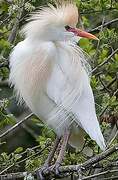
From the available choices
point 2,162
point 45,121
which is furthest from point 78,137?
point 2,162

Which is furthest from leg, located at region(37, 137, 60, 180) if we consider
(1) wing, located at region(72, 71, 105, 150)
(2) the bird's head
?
(2) the bird's head

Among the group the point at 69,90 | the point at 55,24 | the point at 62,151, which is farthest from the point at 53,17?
the point at 62,151

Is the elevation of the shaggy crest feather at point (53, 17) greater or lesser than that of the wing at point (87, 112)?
greater

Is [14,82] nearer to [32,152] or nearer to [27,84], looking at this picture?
[27,84]

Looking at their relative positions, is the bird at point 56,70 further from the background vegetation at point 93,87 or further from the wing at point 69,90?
the background vegetation at point 93,87

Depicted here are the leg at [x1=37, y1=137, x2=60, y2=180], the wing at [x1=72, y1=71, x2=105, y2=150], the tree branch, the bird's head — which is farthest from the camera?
the bird's head

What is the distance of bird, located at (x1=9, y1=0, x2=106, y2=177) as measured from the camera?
373 cm

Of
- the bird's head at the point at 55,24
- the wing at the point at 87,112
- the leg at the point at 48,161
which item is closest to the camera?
the wing at the point at 87,112

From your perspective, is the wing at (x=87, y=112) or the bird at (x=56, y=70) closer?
the wing at (x=87, y=112)

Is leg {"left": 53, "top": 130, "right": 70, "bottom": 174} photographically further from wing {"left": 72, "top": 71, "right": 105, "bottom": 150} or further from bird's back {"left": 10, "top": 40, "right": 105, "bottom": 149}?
wing {"left": 72, "top": 71, "right": 105, "bottom": 150}

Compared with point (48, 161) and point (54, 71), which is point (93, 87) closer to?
point (54, 71)

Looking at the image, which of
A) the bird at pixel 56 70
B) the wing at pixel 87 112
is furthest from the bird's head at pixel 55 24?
the wing at pixel 87 112

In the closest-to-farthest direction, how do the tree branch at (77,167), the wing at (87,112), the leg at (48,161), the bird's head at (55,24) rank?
the tree branch at (77,167) < the wing at (87,112) < the leg at (48,161) < the bird's head at (55,24)

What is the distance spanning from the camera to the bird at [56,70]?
147 inches
